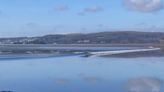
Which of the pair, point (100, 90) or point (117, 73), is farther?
point (117, 73)

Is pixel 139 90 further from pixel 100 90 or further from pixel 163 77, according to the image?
pixel 163 77

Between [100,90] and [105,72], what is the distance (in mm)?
7246

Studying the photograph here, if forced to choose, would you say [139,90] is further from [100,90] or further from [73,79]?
[73,79]

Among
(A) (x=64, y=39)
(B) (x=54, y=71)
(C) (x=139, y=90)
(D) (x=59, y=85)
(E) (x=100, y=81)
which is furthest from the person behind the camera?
(A) (x=64, y=39)

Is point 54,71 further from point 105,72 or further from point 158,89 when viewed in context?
point 158,89

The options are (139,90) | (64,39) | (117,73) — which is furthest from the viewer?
(64,39)

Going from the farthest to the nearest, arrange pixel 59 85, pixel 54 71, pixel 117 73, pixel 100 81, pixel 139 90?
pixel 54 71
pixel 117 73
pixel 100 81
pixel 59 85
pixel 139 90

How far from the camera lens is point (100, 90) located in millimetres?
17312

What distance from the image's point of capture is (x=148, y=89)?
679 inches

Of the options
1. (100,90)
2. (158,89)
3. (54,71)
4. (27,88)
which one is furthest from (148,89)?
(54,71)

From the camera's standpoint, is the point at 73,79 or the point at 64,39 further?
the point at 64,39

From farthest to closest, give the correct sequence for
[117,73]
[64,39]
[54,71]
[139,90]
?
[64,39], [54,71], [117,73], [139,90]

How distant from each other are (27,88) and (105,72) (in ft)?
25.2

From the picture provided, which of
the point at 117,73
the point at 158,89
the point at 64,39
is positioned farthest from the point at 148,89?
the point at 64,39
